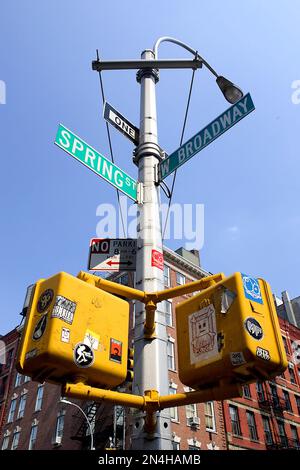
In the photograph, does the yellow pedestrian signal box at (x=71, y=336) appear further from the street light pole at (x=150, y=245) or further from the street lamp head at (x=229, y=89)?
the street lamp head at (x=229, y=89)

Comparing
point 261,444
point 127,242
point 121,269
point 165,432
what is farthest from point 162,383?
point 261,444

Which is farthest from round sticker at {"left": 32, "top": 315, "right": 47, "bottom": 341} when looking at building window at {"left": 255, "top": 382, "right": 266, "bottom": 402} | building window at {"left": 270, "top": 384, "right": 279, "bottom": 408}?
building window at {"left": 270, "top": 384, "right": 279, "bottom": 408}

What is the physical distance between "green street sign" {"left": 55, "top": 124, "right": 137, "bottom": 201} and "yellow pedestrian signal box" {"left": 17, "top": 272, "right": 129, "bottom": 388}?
183 centimetres

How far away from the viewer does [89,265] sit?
4.45m

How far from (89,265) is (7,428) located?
4000cm

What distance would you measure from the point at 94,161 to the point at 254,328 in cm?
273

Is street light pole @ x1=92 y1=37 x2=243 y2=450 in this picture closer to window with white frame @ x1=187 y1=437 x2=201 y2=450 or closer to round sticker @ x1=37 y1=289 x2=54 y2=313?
round sticker @ x1=37 y1=289 x2=54 y2=313

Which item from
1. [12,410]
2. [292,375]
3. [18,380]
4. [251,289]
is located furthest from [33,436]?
[251,289]

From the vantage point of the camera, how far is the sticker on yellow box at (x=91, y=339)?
238 centimetres

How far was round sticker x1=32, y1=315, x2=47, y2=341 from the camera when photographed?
2303 millimetres

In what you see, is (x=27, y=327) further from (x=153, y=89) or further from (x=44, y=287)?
(x=153, y=89)

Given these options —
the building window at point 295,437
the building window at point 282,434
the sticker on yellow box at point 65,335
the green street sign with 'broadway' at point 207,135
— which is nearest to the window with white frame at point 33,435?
the building window at point 282,434

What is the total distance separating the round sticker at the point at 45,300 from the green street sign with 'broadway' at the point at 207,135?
227 cm

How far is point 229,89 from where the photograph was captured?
5391 mm
